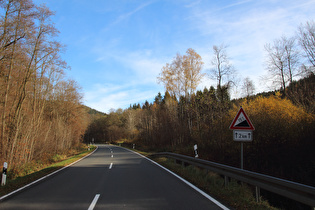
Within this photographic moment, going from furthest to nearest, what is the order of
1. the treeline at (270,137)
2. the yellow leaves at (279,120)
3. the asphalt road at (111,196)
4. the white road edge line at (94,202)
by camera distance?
the yellow leaves at (279,120), the treeline at (270,137), the asphalt road at (111,196), the white road edge line at (94,202)

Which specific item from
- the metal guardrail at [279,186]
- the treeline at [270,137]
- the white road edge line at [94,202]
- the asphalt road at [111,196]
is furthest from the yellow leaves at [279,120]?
the white road edge line at [94,202]

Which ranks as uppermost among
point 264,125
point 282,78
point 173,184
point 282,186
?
point 282,78

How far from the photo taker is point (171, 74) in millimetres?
30656

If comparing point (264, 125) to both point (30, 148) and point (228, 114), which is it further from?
point (30, 148)

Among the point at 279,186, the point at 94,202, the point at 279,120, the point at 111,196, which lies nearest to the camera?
the point at 279,186

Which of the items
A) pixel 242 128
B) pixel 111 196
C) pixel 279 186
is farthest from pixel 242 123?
pixel 111 196

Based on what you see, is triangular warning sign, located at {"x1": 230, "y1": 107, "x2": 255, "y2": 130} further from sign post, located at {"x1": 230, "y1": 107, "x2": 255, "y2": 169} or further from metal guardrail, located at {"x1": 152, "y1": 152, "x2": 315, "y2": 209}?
metal guardrail, located at {"x1": 152, "y1": 152, "x2": 315, "y2": 209}

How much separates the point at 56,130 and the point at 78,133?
14.3m

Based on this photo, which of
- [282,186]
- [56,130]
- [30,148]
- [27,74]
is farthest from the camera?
[56,130]

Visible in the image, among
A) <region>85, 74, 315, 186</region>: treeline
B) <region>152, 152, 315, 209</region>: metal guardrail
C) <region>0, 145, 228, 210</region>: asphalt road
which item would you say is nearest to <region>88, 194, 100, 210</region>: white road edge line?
<region>0, 145, 228, 210</region>: asphalt road

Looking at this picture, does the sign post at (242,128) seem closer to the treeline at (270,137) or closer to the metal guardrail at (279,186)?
the metal guardrail at (279,186)

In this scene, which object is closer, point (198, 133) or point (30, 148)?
point (30, 148)

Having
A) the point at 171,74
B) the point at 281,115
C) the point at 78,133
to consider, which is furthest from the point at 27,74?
the point at 78,133

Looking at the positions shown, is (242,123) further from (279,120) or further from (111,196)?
(279,120)
